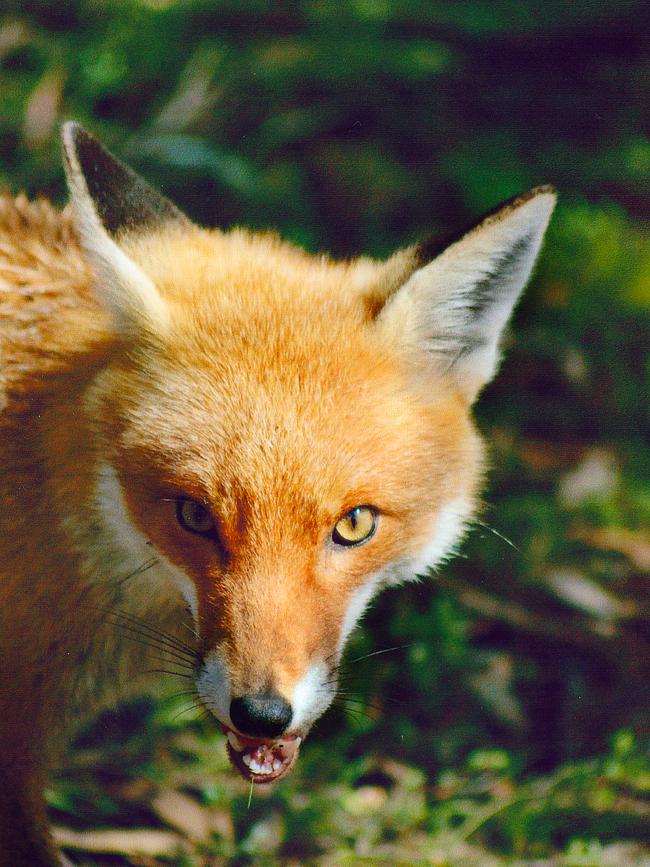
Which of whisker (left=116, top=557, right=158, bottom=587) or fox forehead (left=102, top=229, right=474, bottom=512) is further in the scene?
whisker (left=116, top=557, right=158, bottom=587)

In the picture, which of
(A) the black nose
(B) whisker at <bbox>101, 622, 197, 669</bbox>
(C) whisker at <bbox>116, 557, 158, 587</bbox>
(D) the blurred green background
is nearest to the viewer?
(A) the black nose

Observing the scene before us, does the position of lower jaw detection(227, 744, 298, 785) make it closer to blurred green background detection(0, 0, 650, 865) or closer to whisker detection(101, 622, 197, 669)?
whisker detection(101, 622, 197, 669)

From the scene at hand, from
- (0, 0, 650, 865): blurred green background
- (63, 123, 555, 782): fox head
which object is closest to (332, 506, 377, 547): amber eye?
(63, 123, 555, 782): fox head

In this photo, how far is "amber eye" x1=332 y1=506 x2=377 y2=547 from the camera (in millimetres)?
2854

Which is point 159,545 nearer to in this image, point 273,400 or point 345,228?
point 273,400

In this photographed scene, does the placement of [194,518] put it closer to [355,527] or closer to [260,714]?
[355,527]

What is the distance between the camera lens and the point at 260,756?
2.79m

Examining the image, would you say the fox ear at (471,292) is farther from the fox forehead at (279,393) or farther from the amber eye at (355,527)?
the amber eye at (355,527)

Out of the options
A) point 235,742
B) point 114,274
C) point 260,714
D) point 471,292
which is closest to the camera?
point 260,714

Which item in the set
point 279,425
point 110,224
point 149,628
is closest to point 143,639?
point 149,628

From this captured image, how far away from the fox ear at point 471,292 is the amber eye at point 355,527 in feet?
2.11

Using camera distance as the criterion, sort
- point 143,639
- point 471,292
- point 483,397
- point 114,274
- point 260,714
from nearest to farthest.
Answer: point 260,714
point 114,274
point 471,292
point 143,639
point 483,397

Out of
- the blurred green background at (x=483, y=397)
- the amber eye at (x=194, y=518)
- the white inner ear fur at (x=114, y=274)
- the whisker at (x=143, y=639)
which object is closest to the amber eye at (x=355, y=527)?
the amber eye at (x=194, y=518)

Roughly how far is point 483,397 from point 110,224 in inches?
121
